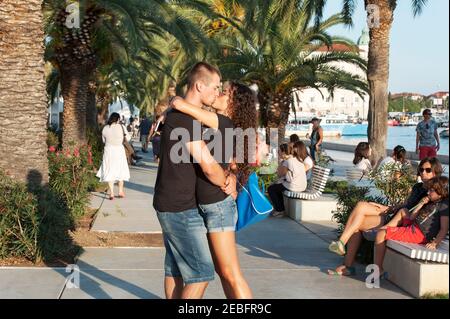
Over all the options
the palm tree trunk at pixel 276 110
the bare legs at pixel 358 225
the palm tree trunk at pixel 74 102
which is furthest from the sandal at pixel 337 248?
the palm tree trunk at pixel 276 110

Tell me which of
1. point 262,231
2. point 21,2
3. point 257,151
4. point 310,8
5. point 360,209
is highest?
point 310,8

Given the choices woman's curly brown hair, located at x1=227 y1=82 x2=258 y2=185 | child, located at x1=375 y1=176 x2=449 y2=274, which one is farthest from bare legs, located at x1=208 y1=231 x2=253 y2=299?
child, located at x1=375 y1=176 x2=449 y2=274

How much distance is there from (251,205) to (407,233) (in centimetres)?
213

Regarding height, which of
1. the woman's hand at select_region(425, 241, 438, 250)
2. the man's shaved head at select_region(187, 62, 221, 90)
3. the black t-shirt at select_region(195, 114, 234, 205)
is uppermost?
the man's shaved head at select_region(187, 62, 221, 90)

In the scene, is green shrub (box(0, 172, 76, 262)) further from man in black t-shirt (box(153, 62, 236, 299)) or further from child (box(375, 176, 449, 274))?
child (box(375, 176, 449, 274))

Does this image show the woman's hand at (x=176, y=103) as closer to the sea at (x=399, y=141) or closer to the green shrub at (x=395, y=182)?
the green shrub at (x=395, y=182)

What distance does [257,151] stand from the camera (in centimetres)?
496

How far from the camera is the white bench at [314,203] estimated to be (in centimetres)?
1041

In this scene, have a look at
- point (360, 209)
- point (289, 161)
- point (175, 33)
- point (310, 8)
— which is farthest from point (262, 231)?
point (310, 8)

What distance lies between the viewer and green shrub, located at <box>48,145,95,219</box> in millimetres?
9914

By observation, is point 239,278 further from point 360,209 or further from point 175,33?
point 175,33

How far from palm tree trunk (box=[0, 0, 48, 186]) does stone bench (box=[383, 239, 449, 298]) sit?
4.24m

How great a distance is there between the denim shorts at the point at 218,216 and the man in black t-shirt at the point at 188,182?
0.04m
